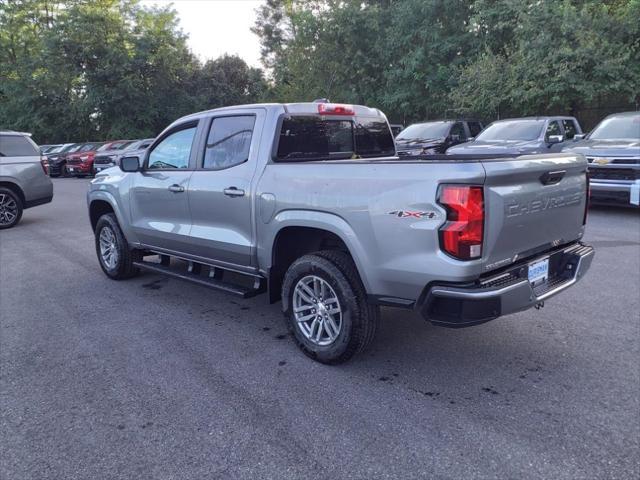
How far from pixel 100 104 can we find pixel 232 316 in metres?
29.2

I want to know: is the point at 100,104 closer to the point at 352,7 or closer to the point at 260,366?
the point at 352,7

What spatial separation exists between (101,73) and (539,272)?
101 feet

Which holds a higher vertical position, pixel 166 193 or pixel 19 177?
pixel 166 193

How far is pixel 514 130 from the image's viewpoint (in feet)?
39.2

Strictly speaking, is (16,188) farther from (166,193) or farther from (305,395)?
(305,395)

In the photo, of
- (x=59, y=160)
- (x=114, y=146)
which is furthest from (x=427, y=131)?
(x=59, y=160)

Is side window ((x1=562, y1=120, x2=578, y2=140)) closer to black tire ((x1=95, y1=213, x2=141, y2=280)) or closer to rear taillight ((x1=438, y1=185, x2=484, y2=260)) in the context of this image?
black tire ((x1=95, y1=213, x2=141, y2=280))

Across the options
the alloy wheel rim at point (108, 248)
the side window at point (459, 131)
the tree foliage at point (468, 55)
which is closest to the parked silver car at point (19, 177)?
the alloy wheel rim at point (108, 248)

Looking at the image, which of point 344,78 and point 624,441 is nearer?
point 624,441

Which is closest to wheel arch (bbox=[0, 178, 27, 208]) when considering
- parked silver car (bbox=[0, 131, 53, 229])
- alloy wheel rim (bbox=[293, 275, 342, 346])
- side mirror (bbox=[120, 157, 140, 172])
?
parked silver car (bbox=[0, 131, 53, 229])

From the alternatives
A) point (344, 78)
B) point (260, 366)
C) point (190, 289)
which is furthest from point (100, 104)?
point (260, 366)

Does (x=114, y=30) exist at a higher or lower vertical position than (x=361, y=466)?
higher

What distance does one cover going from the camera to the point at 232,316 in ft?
16.2

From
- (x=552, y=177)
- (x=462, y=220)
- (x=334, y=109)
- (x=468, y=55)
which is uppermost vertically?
(x=468, y=55)
